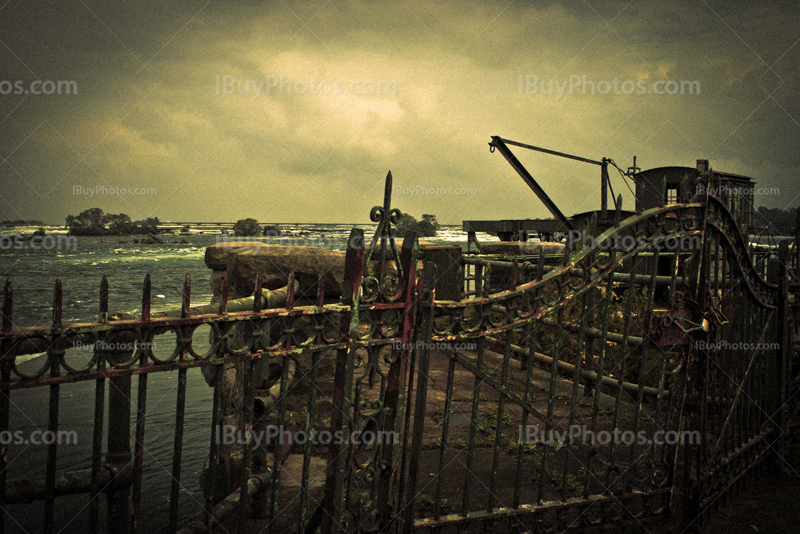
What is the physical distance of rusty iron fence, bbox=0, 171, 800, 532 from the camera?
1693mm

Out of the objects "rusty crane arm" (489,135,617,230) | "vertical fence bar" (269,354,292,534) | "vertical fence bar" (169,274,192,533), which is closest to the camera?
"vertical fence bar" (169,274,192,533)

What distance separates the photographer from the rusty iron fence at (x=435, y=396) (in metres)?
1.69

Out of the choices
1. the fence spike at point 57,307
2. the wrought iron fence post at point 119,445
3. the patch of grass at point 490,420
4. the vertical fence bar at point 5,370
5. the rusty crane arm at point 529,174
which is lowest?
the patch of grass at point 490,420

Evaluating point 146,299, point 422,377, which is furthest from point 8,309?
point 422,377

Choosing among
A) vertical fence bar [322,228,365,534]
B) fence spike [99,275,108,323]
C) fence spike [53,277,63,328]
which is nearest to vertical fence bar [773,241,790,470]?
vertical fence bar [322,228,365,534]

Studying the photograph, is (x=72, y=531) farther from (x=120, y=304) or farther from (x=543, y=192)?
(x=120, y=304)

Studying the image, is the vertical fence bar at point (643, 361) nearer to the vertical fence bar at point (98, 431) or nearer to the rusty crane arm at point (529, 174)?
the vertical fence bar at point (98, 431)

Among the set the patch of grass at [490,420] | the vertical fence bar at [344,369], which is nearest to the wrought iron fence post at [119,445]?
the vertical fence bar at [344,369]

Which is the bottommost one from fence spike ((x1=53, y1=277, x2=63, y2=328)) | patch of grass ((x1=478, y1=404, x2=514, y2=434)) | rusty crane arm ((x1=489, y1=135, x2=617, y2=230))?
patch of grass ((x1=478, y1=404, x2=514, y2=434))

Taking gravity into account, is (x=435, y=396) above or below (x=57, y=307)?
below

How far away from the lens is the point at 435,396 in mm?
4965

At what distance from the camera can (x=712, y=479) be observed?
333 centimetres

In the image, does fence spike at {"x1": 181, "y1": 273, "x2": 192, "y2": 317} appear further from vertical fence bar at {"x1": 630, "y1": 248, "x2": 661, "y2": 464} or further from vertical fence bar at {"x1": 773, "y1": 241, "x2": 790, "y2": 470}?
vertical fence bar at {"x1": 773, "y1": 241, "x2": 790, "y2": 470}

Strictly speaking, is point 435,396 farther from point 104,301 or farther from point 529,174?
point 529,174
